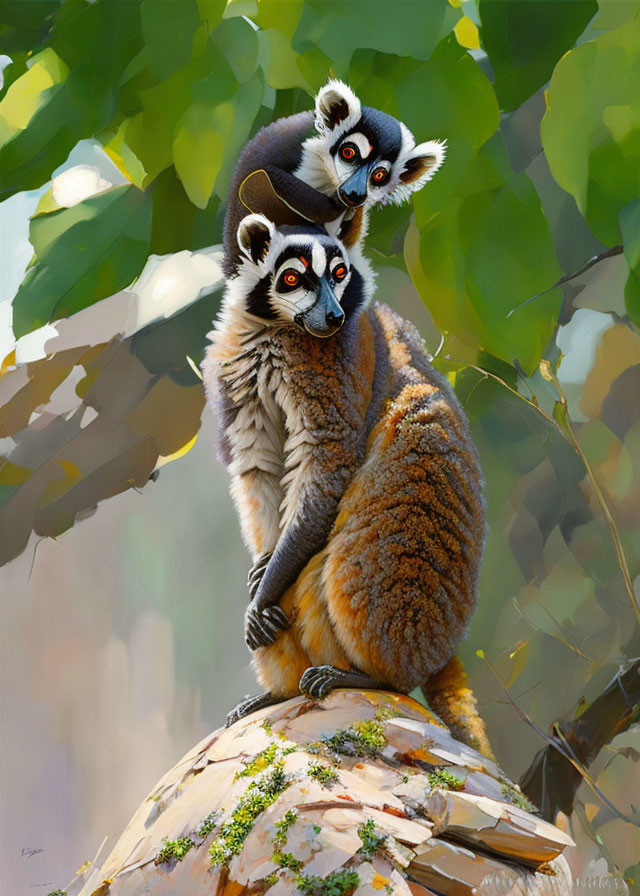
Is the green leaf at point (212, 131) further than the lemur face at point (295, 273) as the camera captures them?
Yes

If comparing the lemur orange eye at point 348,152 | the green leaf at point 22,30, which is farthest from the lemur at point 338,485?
the green leaf at point 22,30

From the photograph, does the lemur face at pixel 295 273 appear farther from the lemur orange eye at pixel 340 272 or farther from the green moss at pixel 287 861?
the green moss at pixel 287 861

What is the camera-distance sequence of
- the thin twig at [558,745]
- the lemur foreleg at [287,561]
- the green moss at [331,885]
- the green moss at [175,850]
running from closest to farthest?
the green moss at [331,885]
the green moss at [175,850]
the lemur foreleg at [287,561]
the thin twig at [558,745]

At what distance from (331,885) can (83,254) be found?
1973 mm

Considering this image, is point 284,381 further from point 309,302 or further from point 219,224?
point 219,224

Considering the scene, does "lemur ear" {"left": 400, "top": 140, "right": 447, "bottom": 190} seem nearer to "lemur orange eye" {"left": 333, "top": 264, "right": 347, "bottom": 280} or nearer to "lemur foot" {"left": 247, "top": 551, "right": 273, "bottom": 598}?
"lemur orange eye" {"left": 333, "top": 264, "right": 347, "bottom": 280}

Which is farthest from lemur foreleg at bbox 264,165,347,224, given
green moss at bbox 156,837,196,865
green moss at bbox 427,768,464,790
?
green moss at bbox 156,837,196,865

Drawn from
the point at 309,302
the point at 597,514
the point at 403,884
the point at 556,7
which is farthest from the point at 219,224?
the point at 403,884

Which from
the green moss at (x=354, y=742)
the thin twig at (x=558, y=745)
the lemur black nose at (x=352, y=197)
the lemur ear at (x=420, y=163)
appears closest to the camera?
the green moss at (x=354, y=742)

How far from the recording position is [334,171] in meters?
2.24

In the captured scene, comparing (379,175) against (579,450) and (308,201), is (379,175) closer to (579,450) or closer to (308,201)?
(308,201)

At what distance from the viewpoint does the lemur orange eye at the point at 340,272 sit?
2.06 meters

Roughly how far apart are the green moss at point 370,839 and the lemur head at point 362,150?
4.76 ft

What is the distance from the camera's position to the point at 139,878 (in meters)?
1.67
